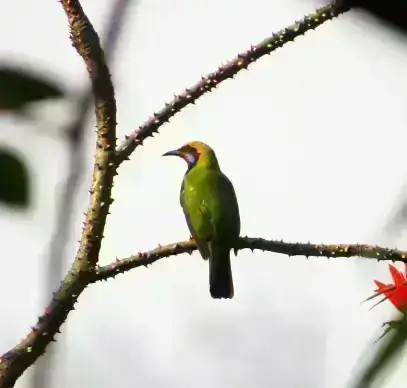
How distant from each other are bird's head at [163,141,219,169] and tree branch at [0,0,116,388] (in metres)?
0.85

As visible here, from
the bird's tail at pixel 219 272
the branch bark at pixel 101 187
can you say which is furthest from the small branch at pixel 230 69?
the bird's tail at pixel 219 272

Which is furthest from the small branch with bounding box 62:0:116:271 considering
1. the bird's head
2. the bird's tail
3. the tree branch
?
the bird's head

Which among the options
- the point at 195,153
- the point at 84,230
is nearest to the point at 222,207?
the point at 195,153

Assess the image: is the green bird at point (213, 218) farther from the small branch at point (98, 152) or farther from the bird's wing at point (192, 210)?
the small branch at point (98, 152)

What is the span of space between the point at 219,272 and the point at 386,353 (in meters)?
0.97

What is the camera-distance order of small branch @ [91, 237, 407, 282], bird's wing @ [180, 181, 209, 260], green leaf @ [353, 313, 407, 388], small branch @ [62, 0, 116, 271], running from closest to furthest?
green leaf @ [353, 313, 407, 388]
small branch @ [62, 0, 116, 271]
small branch @ [91, 237, 407, 282]
bird's wing @ [180, 181, 209, 260]

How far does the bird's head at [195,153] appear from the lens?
60.1 inches

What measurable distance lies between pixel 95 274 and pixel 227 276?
0.50 metres

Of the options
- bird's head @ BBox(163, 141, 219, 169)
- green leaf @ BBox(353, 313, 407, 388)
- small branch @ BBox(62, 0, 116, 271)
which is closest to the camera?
green leaf @ BBox(353, 313, 407, 388)

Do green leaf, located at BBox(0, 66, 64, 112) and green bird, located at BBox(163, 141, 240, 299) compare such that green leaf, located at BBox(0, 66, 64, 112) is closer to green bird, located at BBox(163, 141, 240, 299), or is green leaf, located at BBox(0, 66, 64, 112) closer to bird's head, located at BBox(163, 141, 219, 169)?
green bird, located at BBox(163, 141, 240, 299)

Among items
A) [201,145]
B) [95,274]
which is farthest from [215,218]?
[95,274]

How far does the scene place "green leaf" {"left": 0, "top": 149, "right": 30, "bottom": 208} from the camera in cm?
18

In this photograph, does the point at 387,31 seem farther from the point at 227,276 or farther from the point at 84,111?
the point at 227,276

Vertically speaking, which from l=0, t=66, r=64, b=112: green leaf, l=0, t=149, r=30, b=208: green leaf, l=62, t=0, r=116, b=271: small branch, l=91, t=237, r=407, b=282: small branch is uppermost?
l=62, t=0, r=116, b=271: small branch
